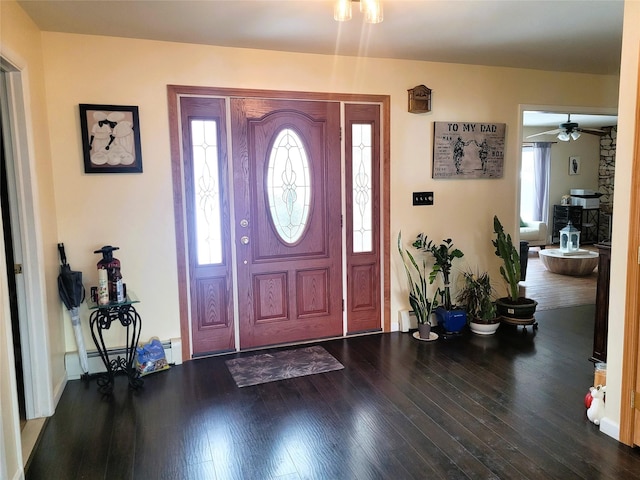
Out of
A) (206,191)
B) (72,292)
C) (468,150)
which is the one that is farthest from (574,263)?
(72,292)

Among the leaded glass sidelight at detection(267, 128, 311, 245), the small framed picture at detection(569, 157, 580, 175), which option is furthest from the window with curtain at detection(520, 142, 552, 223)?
the leaded glass sidelight at detection(267, 128, 311, 245)

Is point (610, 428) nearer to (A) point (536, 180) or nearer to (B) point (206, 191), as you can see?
(B) point (206, 191)

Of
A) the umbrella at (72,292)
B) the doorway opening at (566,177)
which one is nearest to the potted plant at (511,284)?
the umbrella at (72,292)

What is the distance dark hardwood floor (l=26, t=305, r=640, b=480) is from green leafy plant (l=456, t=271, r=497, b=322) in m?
0.53

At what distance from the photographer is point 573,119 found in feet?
28.1

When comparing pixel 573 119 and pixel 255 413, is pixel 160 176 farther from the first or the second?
pixel 573 119

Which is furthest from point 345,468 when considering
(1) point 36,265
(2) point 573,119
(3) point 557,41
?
(2) point 573,119

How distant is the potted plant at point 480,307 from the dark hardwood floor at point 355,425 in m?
0.48

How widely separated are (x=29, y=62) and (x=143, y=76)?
77cm

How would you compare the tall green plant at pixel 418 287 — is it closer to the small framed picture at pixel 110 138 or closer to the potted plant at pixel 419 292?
the potted plant at pixel 419 292

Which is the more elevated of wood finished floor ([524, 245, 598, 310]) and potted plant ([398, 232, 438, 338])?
potted plant ([398, 232, 438, 338])

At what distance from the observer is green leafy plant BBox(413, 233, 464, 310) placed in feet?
13.8

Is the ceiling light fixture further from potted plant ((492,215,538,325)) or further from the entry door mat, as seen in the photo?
potted plant ((492,215,538,325))

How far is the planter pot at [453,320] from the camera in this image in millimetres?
4168
